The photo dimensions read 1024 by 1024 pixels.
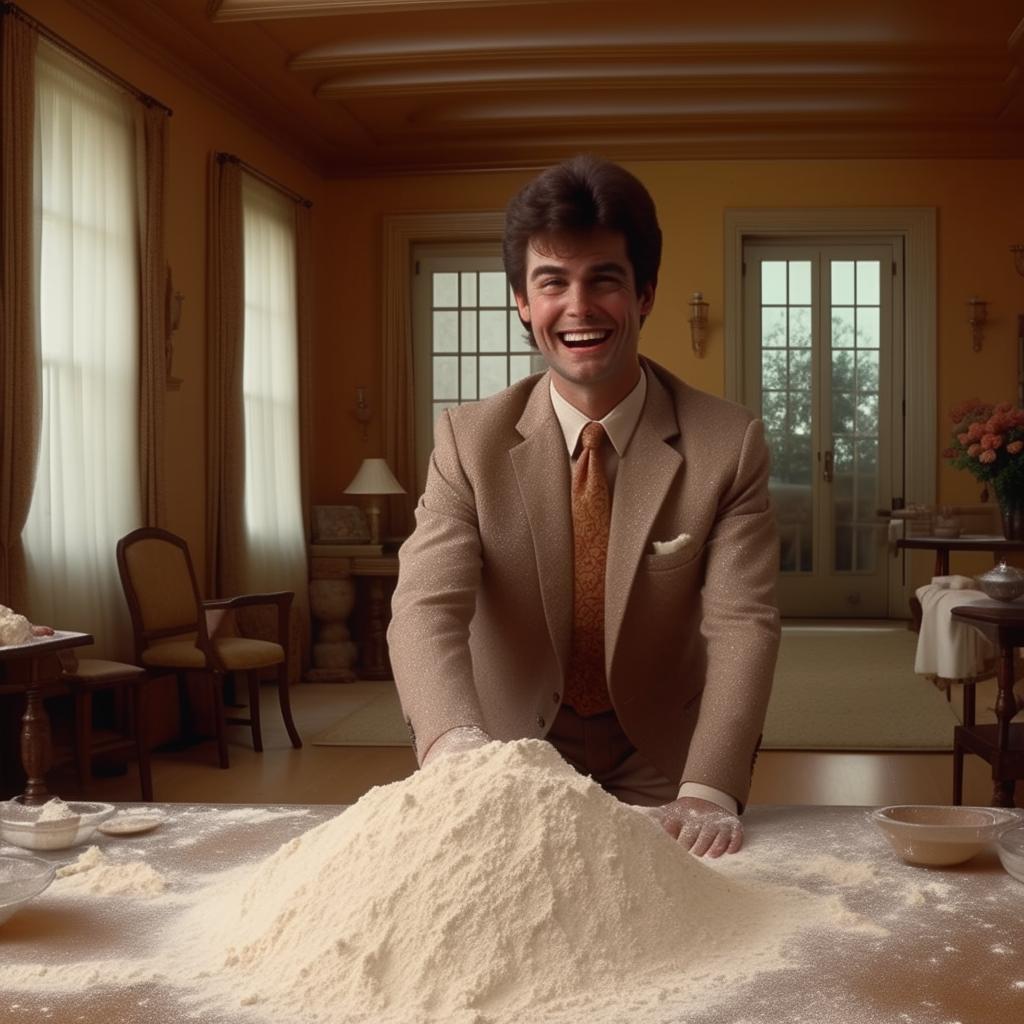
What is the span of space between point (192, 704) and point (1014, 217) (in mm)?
6623

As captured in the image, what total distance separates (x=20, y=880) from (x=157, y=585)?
4.76 m

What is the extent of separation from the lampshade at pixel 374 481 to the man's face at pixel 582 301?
6524mm

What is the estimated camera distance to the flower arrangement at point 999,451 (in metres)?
6.72

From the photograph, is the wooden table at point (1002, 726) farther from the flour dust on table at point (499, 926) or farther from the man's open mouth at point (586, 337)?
the flour dust on table at point (499, 926)

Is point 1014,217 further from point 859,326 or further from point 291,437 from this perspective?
point 291,437

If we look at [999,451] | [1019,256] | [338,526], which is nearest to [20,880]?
[999,451]

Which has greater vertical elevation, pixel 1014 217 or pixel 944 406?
pixel 1014 217

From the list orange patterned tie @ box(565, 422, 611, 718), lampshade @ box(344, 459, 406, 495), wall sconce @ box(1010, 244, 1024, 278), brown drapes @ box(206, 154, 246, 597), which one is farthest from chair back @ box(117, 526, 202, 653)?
wall sconce @ box(1010, 244, 1024, 278)

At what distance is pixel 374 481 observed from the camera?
8.51 metres

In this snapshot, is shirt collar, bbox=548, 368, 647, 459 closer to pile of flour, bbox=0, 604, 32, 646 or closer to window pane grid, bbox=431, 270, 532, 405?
pile of flour, bbox=0, 604, 32, 646

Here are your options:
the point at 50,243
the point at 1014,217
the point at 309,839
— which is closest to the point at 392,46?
the point at 50,243

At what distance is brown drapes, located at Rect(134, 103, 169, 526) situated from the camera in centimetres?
625

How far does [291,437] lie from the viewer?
8438mm

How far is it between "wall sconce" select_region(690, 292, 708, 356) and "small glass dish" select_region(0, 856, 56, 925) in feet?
26.7
